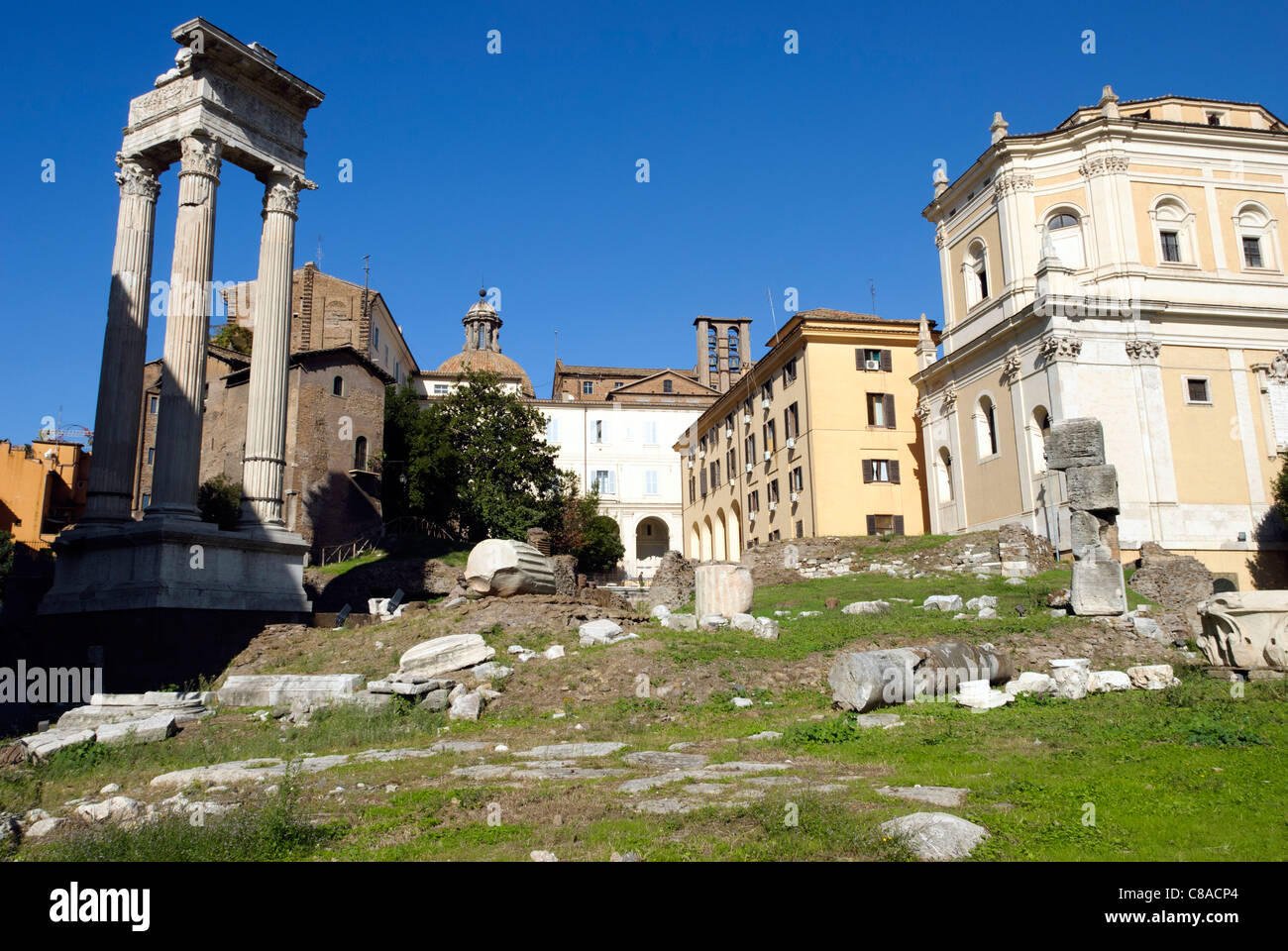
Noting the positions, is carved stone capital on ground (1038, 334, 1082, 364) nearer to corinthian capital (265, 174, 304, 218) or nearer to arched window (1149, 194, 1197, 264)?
arched window (1149, 194, 1197, 264)

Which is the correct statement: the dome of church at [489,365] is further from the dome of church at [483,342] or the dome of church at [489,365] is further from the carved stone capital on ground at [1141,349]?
the carved stone capital on ground at [1141,349]

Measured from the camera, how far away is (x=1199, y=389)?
3288 centimetres

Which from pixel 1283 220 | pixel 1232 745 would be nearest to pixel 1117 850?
pixel 1232 745

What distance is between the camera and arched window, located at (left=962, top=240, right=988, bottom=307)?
37188 millimetres

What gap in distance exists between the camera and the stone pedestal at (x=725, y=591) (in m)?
20.5

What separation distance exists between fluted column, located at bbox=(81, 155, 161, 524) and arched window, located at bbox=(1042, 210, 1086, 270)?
3113cm

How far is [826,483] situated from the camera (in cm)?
3934

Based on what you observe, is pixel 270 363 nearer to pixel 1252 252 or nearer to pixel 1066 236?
pixel 1066 236

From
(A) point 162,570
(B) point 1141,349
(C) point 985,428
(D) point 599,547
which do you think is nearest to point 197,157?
(A) point 162,570

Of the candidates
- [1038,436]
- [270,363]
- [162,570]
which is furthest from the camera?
[1038,436]

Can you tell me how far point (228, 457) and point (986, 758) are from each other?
4786 centimetres

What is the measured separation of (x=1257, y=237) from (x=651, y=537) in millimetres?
42296

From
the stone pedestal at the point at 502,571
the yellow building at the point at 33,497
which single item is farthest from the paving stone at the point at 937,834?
the yellow building at the point at 33,497
